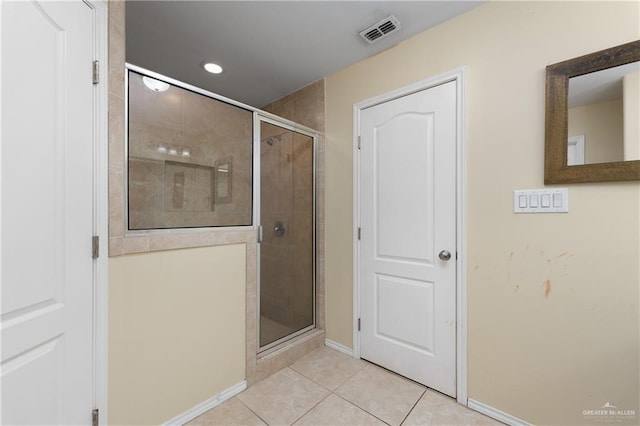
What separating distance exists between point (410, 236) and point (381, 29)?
1427 mm

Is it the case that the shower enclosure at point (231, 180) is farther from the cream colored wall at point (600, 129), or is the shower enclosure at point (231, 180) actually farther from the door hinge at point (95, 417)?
the cream colored wall at point (600, 129)

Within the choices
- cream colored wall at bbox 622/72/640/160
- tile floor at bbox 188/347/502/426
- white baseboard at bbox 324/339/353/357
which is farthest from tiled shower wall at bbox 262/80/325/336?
cream colored wall at bbox 622/72/640/160

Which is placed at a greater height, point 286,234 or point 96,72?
point 96,72

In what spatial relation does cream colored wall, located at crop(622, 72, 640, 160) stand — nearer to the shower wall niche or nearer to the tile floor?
the tile floor

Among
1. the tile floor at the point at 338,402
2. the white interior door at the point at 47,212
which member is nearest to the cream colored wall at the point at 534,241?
the tile floor at the point at 338,402

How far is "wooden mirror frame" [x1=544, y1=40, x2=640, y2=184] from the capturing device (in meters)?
1.18

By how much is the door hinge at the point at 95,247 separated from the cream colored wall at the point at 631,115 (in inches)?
94.3

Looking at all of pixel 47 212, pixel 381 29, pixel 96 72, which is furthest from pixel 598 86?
pixel 47 212

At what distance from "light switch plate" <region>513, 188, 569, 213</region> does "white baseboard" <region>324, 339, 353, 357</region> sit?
5.33 feet

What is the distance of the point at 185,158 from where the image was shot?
1.56 m

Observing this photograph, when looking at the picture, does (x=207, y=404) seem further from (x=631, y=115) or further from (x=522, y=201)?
(x=631, y=115)

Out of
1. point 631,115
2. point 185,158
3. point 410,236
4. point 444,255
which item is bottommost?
point 444,255

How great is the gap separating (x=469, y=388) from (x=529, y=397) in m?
0.30

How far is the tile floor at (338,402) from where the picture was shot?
1502mm
